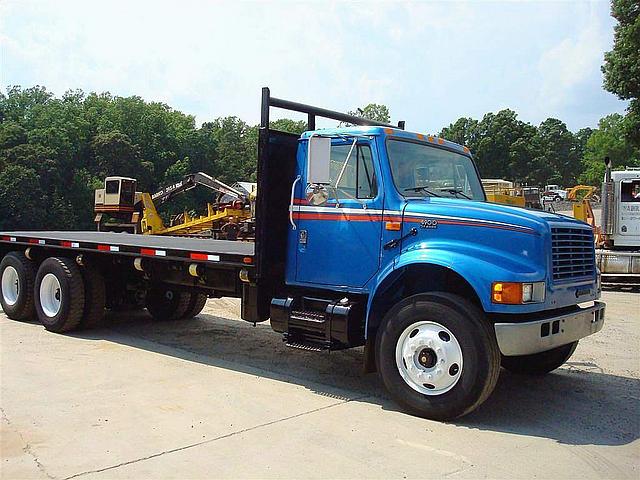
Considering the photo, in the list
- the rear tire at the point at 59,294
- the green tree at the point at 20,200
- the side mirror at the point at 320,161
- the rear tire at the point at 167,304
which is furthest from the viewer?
the green tree at the point at 20,200

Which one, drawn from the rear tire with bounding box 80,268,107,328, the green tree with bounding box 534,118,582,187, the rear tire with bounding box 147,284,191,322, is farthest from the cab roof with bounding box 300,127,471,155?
the green tree with bounding box 534,118,582,187

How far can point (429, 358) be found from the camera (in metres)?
5.68

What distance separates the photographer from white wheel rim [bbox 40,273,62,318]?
9.42m

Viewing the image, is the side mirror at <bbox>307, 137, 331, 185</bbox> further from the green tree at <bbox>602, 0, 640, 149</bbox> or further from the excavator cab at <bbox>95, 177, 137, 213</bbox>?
the excavator cab at <bbox>95, 177, 137, 213</bbox>

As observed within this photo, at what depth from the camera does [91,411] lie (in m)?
5.68

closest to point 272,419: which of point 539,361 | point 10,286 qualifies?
point 539,361

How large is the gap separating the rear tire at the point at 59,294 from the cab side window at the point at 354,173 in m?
4.59

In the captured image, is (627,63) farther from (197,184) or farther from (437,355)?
(437,355)

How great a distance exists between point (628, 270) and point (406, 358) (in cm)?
1233

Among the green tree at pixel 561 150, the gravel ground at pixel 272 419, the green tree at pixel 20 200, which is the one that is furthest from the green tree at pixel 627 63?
the green tree at pixel 561 150

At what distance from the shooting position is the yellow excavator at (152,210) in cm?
2756

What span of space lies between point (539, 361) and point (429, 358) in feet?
7.18

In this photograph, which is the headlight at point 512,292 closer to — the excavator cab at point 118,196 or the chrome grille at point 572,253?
the chrome grille at point 572,253

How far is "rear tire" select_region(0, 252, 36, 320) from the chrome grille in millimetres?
7697
